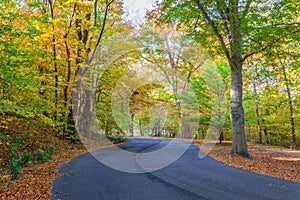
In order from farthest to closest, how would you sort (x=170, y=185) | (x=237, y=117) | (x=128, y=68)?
(x=128, y=68) → (x=237, y=117) → (x=170, y=185)

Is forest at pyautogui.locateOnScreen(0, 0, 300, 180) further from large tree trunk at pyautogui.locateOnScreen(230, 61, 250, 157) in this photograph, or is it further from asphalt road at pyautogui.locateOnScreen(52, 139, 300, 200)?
asphalt road at pyautogui.locateOnScreen(52, 139, 300, 200)

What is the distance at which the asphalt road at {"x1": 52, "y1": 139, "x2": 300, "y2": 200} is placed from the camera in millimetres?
4453

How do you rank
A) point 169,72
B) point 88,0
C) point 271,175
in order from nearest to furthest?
point 271,175, point 88,0, point 169,72

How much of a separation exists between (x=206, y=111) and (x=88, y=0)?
11.4 m

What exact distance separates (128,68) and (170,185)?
556 inches

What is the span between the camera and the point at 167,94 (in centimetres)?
2605

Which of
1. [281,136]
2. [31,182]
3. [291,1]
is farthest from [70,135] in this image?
[281,136]

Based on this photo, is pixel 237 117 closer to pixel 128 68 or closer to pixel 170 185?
pixel 170 185

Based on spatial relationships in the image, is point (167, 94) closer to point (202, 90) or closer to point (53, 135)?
point (202, 90)

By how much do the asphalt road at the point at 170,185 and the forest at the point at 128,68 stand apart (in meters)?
2.27

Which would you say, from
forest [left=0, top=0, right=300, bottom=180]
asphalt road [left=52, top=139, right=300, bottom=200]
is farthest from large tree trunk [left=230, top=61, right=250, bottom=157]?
asphalt road [left=52, top=139, right=300, bottom=200]

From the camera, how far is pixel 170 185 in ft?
17.0

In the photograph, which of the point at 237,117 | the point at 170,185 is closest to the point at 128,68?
the point at 237,117

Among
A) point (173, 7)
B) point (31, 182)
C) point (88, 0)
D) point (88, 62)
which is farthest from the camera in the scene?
point (88, 62)
